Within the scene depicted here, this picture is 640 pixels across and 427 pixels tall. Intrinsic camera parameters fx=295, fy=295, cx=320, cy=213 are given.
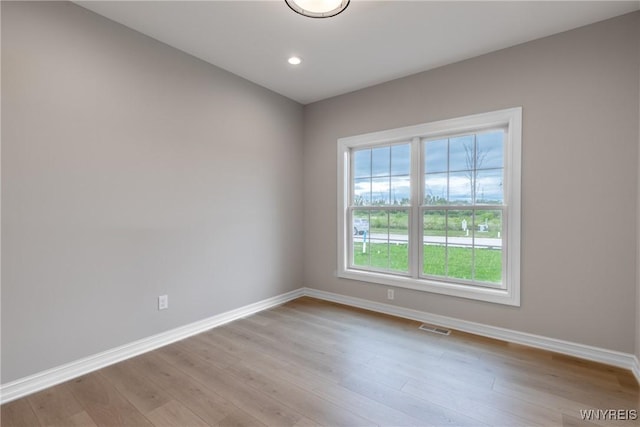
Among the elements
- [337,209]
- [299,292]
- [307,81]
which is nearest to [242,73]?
[307,81]

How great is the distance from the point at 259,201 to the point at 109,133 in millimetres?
1678

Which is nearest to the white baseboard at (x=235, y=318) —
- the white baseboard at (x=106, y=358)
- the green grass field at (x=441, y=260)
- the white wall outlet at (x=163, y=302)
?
the white baseboard at (x=106, y=358)

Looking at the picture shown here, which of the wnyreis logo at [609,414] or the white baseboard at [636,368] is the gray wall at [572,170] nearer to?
the white baseboard at [636,368]

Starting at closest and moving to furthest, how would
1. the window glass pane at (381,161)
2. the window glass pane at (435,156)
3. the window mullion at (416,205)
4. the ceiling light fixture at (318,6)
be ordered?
the ceiling light fixture at (318,6)
the window glass pane at (435,156)
the window mullion at (416,205)
the window glass pane at (381,161)

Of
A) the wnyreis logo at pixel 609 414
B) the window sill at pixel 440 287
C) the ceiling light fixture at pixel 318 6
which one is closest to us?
the wnyreis logo at pixel 609 414

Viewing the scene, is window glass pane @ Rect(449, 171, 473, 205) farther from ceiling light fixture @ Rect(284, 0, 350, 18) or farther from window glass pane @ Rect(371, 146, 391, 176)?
ceiling light fixture @ Rect(284, 0, 350, 18)

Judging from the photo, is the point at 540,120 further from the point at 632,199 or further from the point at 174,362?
the point at 174,362

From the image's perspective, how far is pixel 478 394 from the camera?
1975 millimetres

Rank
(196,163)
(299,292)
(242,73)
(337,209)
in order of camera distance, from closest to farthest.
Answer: (196,163) < (242,73) < (337,209) < (299,292)

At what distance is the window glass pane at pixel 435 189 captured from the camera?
10.8 ft

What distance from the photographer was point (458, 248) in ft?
10.4

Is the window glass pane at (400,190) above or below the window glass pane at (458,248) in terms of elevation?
above

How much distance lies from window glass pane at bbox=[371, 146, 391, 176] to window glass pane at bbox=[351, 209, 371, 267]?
0.55 metres

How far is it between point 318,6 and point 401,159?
6.74 ft
